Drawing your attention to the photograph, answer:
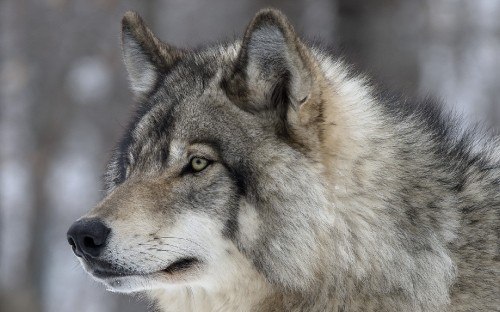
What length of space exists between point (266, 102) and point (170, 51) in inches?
→ 37.9

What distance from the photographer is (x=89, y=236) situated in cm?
421

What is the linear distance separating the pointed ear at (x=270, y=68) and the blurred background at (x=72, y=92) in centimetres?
1042

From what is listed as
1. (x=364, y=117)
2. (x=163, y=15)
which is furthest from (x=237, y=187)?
(x=163, y=15)

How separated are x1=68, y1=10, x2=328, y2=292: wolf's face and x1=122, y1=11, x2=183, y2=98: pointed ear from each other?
0.72 m

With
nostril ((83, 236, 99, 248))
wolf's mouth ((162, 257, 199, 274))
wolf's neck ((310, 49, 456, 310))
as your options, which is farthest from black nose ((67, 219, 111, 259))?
wolf's neck ((310, 49, 456, 310))

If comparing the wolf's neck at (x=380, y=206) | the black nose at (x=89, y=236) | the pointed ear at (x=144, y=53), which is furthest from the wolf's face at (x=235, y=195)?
the pointed ear at (x=144, y=53)

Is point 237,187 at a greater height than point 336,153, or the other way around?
point 336,153

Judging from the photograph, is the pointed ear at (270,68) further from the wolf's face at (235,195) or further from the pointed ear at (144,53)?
the pointed ear at (144,53)

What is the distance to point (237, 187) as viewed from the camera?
4.36 m

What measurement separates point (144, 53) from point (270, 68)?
111cm

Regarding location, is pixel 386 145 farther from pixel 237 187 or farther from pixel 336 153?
pixel 237 187

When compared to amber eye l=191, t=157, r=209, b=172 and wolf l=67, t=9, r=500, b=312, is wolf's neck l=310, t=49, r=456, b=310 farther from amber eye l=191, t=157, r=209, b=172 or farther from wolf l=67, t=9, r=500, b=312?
amber eye l=191, t=157, r=209, b=172

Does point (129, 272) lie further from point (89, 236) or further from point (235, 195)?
point (235, 195)

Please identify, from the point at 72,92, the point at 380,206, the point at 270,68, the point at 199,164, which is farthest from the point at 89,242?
the point at 72,92
